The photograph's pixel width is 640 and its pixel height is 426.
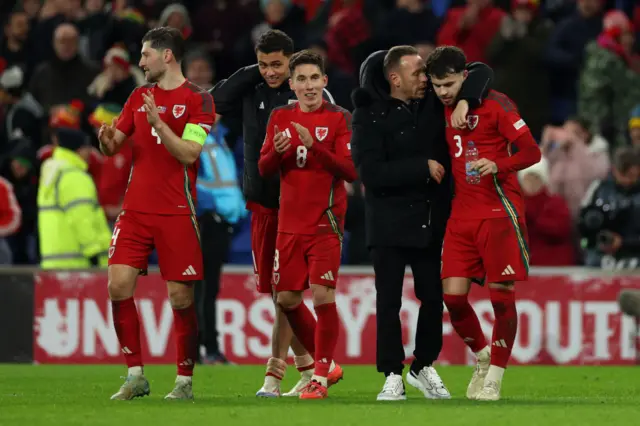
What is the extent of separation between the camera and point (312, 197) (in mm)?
9859

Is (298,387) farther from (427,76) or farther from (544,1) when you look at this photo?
(544,1)

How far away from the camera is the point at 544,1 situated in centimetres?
1923

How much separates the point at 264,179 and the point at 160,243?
1.01 metres

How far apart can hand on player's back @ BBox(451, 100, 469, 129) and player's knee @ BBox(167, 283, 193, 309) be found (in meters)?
1.93

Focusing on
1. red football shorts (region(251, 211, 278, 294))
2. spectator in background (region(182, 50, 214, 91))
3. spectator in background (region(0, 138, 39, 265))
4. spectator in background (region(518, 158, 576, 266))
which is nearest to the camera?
red football shorts (region(251, 211, 278, 294))

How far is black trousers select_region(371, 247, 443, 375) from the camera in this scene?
32.0ft

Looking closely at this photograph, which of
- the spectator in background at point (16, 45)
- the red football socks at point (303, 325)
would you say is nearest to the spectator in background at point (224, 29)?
the spectator in background at point (16, 45)

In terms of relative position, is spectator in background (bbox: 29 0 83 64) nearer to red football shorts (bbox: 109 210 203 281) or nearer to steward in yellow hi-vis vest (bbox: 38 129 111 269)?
steward in yellow hi-vis vest (bbox: 38 129 111 269)

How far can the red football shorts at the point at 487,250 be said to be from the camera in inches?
378

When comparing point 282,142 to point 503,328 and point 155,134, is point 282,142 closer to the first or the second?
point 155,134

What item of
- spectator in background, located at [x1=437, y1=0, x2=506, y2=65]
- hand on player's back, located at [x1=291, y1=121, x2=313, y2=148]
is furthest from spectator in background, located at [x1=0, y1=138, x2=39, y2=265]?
hand on player's back, located at [x1=291, y1=121, x2=313, y2=148]

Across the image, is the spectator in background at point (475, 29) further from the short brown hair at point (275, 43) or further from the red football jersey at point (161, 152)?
the red football jersey at point (161, 152)

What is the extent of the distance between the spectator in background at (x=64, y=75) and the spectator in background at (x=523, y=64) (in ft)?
15.4

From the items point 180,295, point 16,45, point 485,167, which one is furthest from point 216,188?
point 16,45
